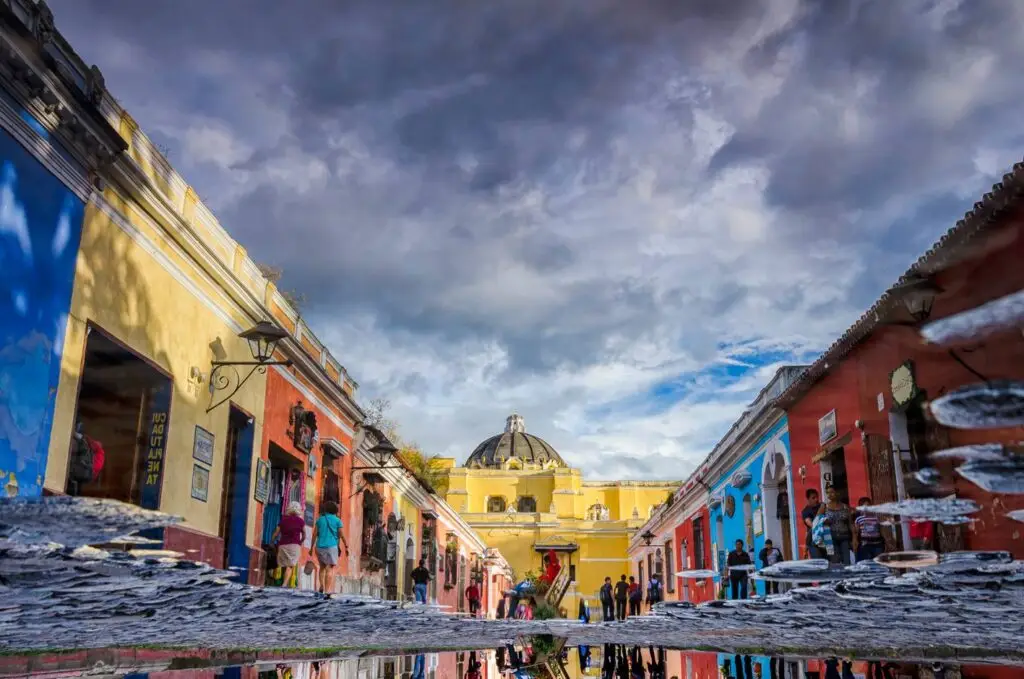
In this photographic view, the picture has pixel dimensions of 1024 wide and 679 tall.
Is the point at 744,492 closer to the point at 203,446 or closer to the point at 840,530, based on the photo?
the point at 840,530

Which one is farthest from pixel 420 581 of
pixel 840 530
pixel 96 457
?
pixel 96 457

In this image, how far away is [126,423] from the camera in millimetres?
8344

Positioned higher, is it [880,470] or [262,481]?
[262,481]

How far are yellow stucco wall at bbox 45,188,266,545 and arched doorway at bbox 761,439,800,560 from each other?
792 centimetres

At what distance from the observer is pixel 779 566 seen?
12.1 ft

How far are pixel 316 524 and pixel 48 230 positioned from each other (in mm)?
7588

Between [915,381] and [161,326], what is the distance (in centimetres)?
675

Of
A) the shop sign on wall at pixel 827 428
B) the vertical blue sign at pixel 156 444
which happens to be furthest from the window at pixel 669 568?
the vertical blue sign at pixel 156 444

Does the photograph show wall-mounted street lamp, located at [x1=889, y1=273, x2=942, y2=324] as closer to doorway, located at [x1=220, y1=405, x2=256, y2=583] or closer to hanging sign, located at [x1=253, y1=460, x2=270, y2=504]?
doorway, located at [x1=220, y1=405, x2=256, y2=583]

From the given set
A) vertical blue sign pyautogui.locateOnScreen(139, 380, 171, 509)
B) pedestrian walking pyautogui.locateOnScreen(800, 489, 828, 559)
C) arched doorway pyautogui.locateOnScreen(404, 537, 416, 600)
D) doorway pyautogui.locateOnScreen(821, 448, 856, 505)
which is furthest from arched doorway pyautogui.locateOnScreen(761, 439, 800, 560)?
arched doorway pyautogui.locateOnScreen(404, 537, 416, 600)

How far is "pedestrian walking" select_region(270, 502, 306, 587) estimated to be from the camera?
35.1ft

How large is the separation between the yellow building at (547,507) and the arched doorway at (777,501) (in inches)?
1140

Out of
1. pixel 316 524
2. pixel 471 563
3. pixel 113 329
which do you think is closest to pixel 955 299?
pixel 113 329

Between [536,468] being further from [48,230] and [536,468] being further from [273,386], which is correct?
[48,230]
